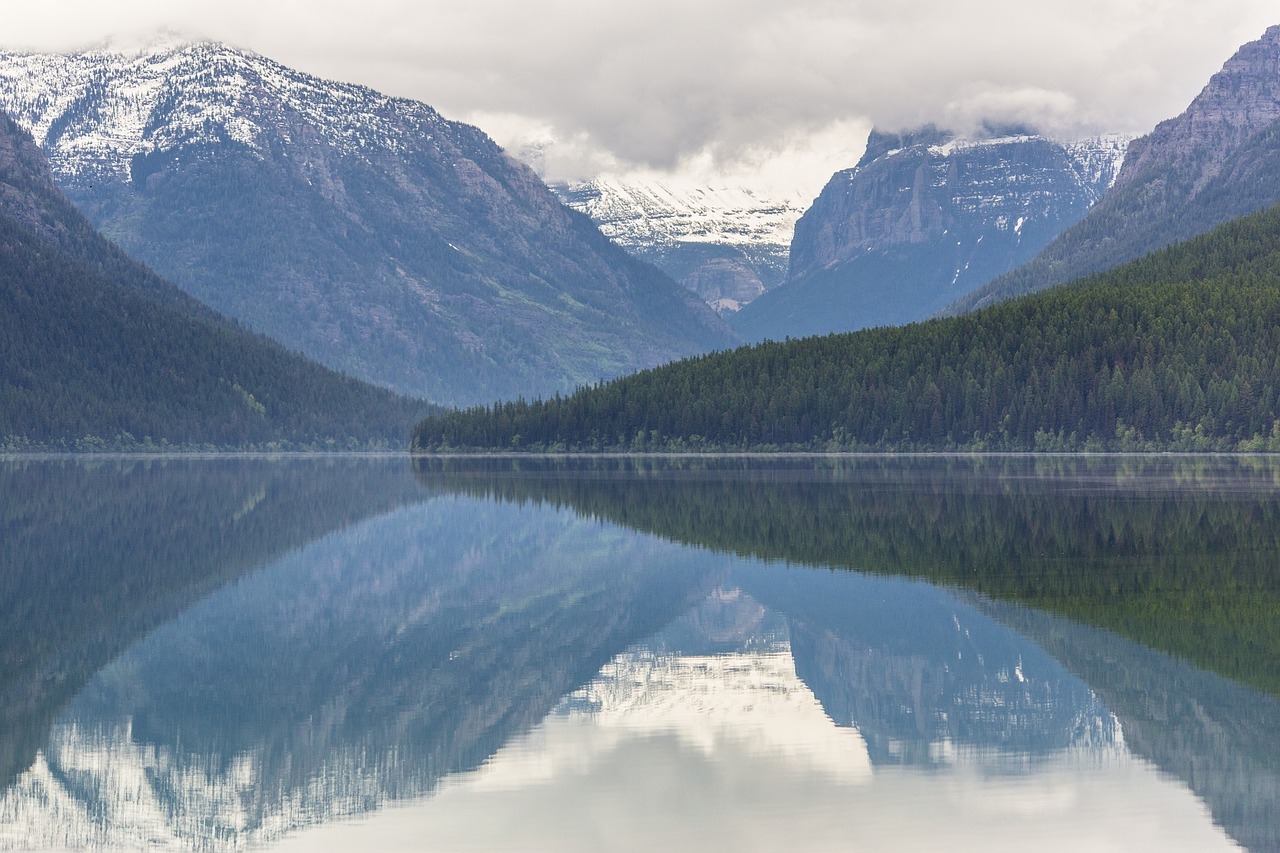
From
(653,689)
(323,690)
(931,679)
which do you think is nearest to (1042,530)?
(931,679)

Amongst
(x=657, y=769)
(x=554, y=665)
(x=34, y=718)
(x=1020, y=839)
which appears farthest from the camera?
(x=554, y=665)

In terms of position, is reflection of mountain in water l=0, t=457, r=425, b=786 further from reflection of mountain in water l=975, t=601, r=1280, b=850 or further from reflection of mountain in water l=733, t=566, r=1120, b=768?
reflection of mountain in water l=975, t=601, r=1280, b=850

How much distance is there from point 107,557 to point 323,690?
3404cm

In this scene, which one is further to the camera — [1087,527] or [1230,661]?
[1087,527]

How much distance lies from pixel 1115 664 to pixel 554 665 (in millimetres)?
13659

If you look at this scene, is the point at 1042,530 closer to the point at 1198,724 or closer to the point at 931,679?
the point at 931,679

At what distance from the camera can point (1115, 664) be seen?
4394 centimetres

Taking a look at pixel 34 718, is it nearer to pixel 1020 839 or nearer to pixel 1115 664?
pixel 1020 839

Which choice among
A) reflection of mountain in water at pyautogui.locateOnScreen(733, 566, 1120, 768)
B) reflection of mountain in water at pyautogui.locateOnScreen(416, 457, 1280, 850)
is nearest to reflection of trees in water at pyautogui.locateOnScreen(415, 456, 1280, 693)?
reflection of mountain in water at pyautogui.locateOnScreen(416, 457, 1280, 850)

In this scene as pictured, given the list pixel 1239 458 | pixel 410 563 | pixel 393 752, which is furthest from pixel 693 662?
pixel 1239 458

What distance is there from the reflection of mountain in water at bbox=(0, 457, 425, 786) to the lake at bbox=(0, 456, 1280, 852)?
262mm

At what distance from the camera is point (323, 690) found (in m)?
42.6

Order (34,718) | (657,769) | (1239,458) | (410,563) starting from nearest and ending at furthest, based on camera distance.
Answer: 1. (657,769)
2. (34,718)
3. (410,563)
4. (1239,458)

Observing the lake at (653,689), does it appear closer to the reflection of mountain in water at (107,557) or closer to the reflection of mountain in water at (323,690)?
the reflection of mountain in water at (323,690)
